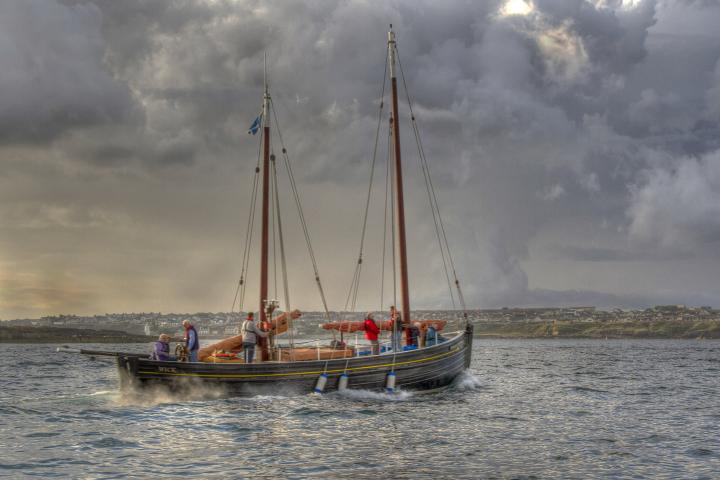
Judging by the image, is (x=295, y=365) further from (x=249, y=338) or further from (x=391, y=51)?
(x=391, y=51)

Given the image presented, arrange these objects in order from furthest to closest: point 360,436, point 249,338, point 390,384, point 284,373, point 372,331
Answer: point 372,331, point 390,384, point 249,338, point 284,373, point 360,436

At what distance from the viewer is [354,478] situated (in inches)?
645

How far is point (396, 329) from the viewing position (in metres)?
33.8

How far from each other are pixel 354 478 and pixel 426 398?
17.0 m

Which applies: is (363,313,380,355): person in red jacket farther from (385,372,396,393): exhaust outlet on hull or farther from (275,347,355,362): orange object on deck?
(385,372,396,393): exhaust outlet on hull

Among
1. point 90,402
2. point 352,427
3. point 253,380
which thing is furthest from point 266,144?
point 352,427

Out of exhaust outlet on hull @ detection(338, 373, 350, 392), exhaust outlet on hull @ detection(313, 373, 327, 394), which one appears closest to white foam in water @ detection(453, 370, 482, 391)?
exhaust outlet on hull @ detection(338, 373, 350, 392)

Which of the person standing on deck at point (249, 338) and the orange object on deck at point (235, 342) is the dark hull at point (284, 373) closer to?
the person standing on deck at point (249, 338)

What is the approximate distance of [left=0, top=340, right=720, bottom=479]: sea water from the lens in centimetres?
1760

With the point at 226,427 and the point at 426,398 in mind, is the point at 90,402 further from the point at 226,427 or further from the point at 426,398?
the point at 426,398

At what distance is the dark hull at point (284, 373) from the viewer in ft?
93.2

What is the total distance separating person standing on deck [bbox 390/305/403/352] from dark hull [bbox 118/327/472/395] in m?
0.96

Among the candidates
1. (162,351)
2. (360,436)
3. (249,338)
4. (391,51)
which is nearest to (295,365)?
(249,338)

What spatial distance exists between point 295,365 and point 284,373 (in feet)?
2.02
